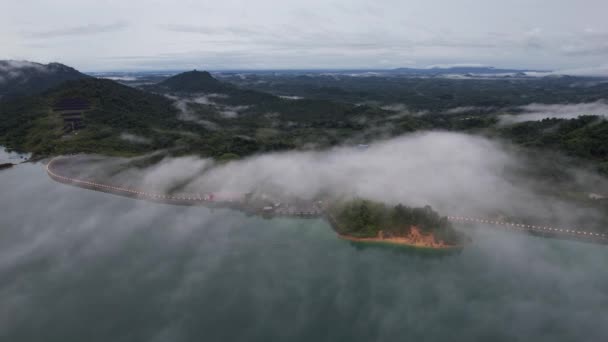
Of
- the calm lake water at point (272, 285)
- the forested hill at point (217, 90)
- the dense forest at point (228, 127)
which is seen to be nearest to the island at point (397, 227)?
the calm lake water at point (272, 285)

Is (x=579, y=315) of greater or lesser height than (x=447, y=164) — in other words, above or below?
below

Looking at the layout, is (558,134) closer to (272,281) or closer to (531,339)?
(531,339)

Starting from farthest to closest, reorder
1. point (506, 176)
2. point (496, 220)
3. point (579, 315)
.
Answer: point (506, 176), point (496, 220), point (579, 315)

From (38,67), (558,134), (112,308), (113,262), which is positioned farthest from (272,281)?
(38,67)

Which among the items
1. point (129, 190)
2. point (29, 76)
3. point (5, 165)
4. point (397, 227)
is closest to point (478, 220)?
point (397, 227)

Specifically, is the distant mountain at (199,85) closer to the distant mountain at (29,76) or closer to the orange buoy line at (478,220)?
the distant mountain at (29,76)

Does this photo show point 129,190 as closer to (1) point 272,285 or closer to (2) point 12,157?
(1) point 272,285
